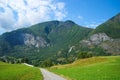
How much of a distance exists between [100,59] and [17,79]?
57.9 m

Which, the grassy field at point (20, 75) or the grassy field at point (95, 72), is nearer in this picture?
the grassy field at point (95, 72)

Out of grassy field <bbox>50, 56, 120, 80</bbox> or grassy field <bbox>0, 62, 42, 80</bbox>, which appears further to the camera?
grassy field <bbox>0, 62, 42, 80</bbox>

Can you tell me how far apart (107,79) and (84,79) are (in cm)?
454

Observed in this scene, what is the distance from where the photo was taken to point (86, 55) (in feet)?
623

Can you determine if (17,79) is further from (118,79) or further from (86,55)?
(86,55)

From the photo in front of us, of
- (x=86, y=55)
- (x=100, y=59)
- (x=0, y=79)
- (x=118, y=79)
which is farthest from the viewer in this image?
(x=86, y=55)

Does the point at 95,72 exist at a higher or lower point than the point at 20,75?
lower

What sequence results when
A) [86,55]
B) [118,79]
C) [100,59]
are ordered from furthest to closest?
[86,55], [100,59], [118,79]

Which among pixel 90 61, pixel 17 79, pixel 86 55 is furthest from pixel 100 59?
pixel 86 55

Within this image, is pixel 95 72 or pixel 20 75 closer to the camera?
pixel 95 72

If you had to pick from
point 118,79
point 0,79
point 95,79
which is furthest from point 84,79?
point 0,79

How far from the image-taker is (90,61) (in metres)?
100

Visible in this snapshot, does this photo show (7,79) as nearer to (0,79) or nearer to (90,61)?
(0,79)

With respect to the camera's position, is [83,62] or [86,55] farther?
[86,55]
